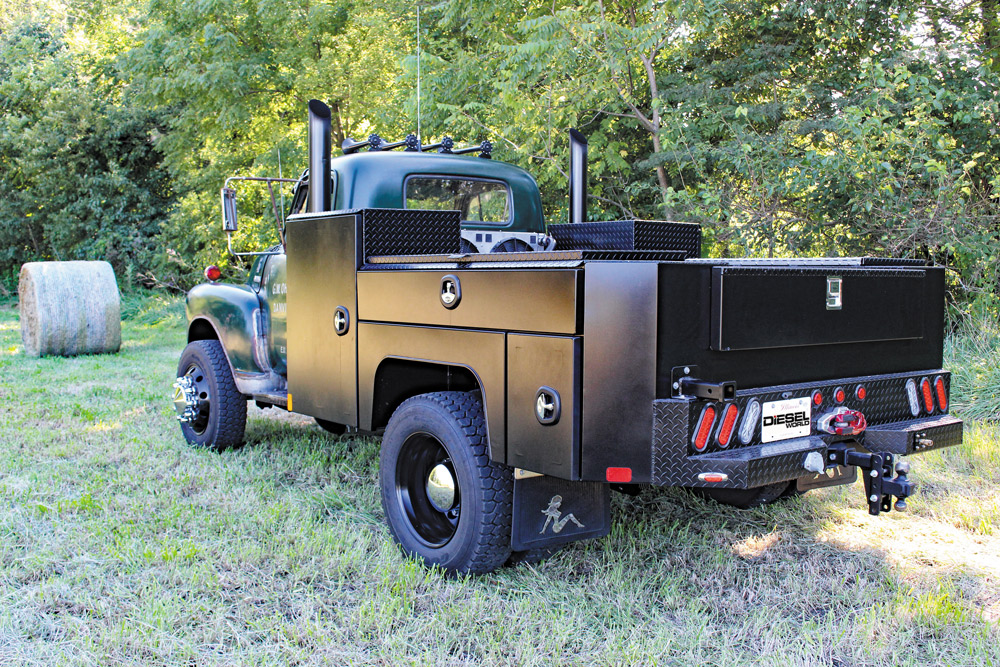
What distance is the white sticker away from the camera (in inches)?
123

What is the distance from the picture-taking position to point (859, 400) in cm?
345

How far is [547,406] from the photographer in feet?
9.94

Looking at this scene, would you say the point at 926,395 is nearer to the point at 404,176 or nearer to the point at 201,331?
the point at 404,176

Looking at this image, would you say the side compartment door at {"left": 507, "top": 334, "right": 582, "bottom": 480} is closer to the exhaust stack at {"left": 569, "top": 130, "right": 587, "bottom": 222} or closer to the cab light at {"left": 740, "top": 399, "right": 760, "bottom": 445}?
the cab light at {"left": 740, "top": 399, "right": 760, "bottom": 445}

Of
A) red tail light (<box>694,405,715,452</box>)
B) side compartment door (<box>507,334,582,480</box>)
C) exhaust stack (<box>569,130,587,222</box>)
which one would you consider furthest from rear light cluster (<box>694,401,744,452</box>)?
exhaust stack (<box>569,130,587,222</box>)

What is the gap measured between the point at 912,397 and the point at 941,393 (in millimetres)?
237

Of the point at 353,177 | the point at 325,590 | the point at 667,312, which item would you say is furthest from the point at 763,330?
the point at 353,177

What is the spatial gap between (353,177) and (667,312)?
8.34 ft

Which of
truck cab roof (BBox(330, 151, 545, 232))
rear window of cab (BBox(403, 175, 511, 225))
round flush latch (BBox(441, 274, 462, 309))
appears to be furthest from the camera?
rear window of cab (BBox(403, 175, 511, 225))

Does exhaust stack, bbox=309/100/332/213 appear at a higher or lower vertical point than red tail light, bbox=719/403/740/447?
higher

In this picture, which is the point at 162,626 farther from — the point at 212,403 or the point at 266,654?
the point at 212,403

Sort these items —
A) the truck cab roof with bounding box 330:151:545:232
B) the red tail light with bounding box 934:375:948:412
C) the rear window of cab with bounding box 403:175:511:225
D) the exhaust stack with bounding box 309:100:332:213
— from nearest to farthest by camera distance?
the red tail light with bounding box 934:375:948:412
the exhaust stack with bounding box 309:100:332:213
the truck cab roof with bounding box 330:151:545:232
the rear window of cab with bounding box 403:175:511:225

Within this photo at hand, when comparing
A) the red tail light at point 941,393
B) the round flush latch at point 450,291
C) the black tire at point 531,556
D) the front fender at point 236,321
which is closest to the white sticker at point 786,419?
the red tail light at point 941,393

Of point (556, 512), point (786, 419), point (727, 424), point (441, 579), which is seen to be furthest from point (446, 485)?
point (786, 419)
